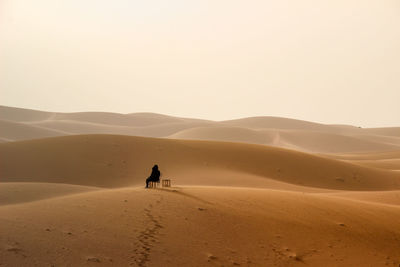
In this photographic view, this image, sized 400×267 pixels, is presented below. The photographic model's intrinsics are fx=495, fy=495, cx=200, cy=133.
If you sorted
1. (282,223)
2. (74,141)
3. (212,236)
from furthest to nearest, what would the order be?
(74,141), (282,223), (212,236)

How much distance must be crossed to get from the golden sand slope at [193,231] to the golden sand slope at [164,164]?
7281 mm

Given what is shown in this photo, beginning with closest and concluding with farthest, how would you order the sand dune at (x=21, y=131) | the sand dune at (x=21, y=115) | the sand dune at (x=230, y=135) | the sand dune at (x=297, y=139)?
the sand dune at (x=21, y=131)
the sand dune at (x=230, y=135)
the sand dune at (x=297, y=139)
the sand dune at (x=21, y=115)

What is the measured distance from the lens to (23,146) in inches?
990

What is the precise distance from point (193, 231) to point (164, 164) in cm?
1384

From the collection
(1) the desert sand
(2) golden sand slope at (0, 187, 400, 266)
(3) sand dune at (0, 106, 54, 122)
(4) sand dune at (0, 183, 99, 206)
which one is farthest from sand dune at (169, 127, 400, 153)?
(2) golden sand slope at (0, 187, 400, 266)

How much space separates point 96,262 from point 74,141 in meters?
19.2

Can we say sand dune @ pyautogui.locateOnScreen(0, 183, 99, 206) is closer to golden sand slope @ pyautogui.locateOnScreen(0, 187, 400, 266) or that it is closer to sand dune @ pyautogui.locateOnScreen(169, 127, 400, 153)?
golden sand slope @ pyautogui.locateOnScreen(0, 187, 400, 266)

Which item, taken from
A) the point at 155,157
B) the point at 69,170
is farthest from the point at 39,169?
the point at 155,157

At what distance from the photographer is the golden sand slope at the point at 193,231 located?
796cm

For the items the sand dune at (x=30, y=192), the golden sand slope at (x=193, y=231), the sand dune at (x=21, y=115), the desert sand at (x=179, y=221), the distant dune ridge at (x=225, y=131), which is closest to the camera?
the golden sand slope at (x=193, y=231)

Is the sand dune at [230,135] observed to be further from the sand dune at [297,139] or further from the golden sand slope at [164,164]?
the golden sand slope at [164,164]

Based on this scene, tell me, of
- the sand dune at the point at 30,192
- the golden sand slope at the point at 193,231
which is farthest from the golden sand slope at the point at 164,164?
the golden sand slope at the point at 193,231

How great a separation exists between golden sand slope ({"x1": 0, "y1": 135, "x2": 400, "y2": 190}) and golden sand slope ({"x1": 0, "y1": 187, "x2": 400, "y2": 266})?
23.9 ft

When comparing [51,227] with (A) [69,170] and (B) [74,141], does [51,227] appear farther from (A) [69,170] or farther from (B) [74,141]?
(B) [74,141]
